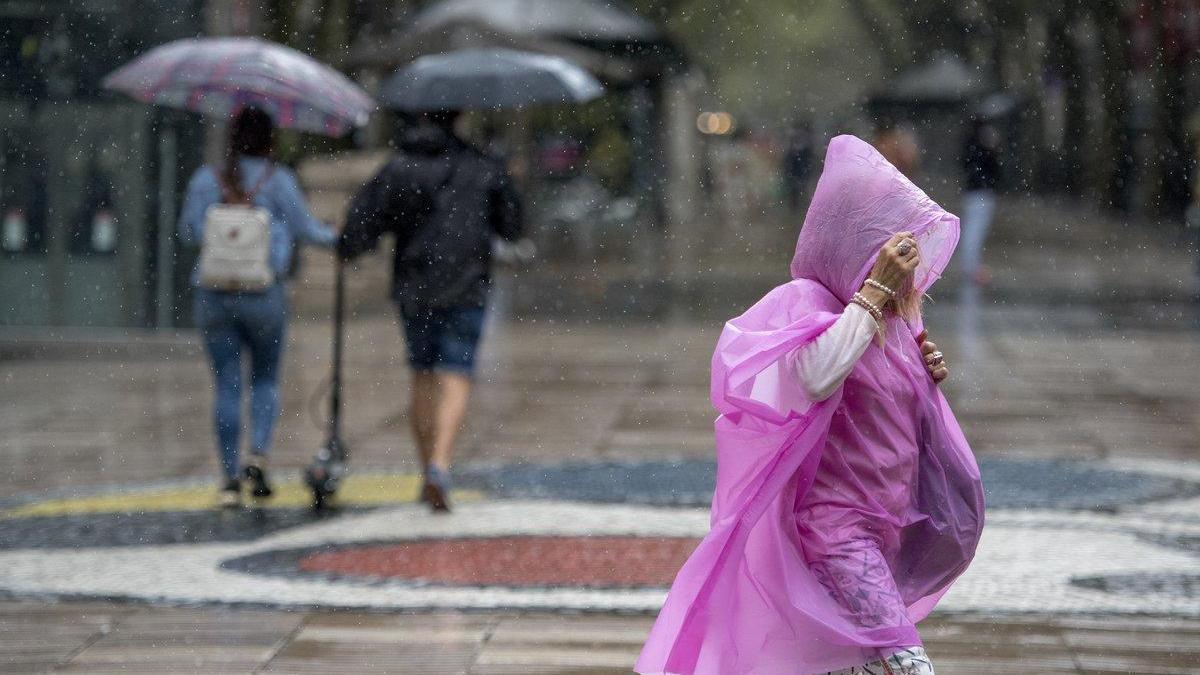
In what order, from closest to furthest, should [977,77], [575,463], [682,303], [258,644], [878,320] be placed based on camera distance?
[878,320] → [258,644] → [575,463] → [682,303] → [977,77]

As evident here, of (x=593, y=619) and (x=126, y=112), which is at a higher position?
(x=126, y=112)

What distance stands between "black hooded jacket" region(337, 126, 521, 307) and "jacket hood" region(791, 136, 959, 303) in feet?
14.2

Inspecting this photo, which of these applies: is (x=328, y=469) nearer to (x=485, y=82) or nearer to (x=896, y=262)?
(x=485, y=82)

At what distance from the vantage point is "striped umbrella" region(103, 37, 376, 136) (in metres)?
8.09

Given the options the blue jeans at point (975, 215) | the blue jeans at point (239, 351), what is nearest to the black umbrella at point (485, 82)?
the blue jeans at point (239, 351)

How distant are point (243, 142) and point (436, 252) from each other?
916 mm

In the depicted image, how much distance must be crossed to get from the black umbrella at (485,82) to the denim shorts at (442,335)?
918 millimetres

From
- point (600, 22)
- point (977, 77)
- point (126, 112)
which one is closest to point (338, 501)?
point (126, 112)

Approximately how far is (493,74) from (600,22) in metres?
13.6

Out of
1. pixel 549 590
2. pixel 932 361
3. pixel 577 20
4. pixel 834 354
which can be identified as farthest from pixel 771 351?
pixel 577 20

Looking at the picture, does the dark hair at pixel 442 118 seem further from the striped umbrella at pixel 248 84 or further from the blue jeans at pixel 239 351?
the blue jeans at pixel 239 351

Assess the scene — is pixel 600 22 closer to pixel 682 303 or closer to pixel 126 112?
pixel 682 303

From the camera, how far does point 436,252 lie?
820 cm

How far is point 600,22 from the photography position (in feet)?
73.5
